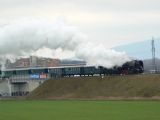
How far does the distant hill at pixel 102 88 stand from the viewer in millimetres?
108312

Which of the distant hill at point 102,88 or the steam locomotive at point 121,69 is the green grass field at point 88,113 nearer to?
the distant hill at point 102,88

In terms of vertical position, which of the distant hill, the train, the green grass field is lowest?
the green grass field

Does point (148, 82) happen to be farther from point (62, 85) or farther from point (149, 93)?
point (62, 85)

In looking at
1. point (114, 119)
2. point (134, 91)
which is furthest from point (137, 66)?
point (114, 119)

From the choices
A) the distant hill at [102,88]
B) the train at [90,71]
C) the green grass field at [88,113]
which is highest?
the train at [90,71]

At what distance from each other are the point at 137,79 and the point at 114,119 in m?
66.1

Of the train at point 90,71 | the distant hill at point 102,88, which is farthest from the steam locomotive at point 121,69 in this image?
the distant hill at point 102,88

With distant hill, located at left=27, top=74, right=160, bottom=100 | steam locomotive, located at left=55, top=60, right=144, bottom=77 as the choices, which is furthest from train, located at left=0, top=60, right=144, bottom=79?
distant hill, located at left=27, top=74, right=160, bottom=100

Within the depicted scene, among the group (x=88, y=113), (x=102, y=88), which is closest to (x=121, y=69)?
(x=102, y=88)

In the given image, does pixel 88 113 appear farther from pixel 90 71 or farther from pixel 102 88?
pixel 90 71

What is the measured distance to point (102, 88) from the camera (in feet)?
395

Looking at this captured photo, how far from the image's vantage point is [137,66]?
13400 cm

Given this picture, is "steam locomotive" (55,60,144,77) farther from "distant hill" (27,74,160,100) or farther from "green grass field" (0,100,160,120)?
"green grass field" (0,100,160,120)

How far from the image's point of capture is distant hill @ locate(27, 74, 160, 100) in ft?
355
